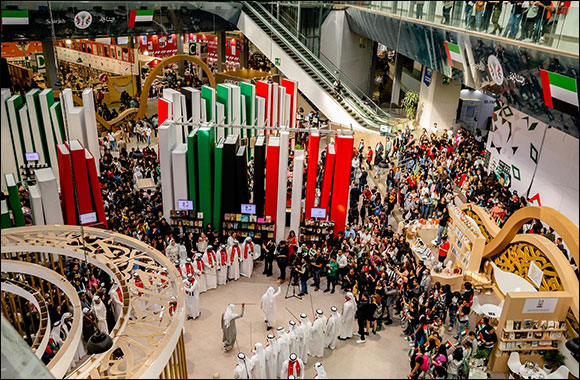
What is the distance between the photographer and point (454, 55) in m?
15.7

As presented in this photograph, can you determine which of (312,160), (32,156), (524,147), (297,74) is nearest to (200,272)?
(312,160)

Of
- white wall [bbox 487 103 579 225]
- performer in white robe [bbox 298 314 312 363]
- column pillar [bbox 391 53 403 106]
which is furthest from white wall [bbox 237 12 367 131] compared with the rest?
performer in white robe [bbox 298 314 312 363]

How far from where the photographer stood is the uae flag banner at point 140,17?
21184 millimetres

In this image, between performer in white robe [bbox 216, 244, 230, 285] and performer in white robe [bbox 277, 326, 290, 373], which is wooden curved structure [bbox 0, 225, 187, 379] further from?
performer in white robe [bbox 216, 244, 230, 285]

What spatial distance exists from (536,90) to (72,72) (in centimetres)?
2410

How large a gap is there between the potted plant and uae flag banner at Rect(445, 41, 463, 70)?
9.52 metres

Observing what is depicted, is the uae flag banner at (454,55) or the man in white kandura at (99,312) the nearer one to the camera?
the man in white kandura at (99,312)

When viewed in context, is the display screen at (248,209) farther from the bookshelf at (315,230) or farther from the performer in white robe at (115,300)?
the performer in white robe at (115,300)

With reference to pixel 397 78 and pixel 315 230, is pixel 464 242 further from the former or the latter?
pixel 397 78

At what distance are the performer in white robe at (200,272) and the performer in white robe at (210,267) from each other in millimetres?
139

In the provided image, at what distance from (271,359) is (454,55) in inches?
505

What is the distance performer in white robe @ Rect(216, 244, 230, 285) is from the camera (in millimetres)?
11227

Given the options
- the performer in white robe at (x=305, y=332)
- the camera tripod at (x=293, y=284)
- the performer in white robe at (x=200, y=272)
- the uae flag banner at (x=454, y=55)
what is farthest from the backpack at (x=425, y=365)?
the uae flag banner at (x=454, y=55)

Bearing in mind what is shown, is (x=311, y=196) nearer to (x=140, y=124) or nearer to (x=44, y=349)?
(x=44, y=349)
